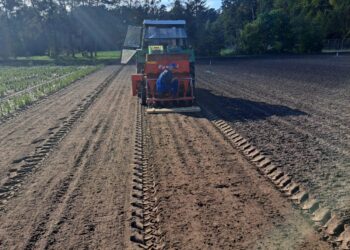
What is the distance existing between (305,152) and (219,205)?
2541mm

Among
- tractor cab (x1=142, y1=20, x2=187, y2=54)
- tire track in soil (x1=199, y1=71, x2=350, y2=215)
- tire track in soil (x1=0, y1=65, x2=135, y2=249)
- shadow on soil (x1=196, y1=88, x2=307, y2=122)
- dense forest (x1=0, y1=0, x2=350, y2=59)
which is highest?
dense forest (x1=0, y1=0, x2=350, y2=59)

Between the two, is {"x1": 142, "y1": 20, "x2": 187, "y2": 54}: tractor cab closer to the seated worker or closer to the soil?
the seated worker

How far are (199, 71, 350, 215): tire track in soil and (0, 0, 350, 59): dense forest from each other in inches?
1451

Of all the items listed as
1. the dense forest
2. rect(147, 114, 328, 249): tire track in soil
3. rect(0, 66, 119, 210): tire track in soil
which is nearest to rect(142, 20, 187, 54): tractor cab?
rect(0, 66, 119, 210): tire track in soil

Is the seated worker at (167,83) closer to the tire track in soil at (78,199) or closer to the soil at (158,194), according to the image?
the soil at (158,194)

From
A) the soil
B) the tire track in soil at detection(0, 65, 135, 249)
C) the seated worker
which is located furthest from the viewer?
the seated worker

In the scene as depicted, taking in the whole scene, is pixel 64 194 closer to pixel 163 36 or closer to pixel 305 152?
pixel 305 152

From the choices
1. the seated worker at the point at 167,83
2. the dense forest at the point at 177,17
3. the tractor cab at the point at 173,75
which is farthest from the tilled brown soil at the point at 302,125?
the dense forest at the point at 177,17

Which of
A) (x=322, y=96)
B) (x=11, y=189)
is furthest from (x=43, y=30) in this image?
(x=11, y=189)

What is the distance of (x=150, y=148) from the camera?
737 centimetres

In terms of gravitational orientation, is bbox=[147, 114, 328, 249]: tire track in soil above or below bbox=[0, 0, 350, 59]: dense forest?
below

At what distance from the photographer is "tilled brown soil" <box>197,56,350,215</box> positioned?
17.5ft

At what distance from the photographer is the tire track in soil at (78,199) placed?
4121mm

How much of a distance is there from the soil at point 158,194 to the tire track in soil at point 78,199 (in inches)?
0.5
